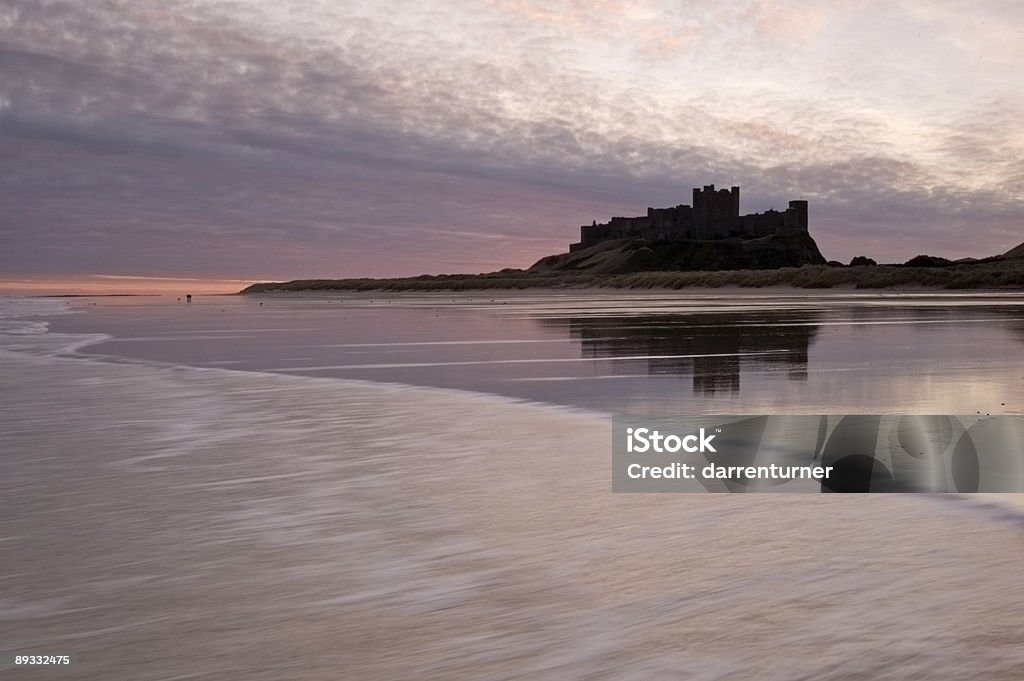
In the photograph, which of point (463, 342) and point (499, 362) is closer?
point (499, 362)

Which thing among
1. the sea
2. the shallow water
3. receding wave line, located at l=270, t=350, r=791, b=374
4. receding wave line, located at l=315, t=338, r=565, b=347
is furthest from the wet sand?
receding wave line, located at l=315, t=338, r=565, b=347

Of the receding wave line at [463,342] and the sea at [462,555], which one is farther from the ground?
the receding wave line at [463,342]

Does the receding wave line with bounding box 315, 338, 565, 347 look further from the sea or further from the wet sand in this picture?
the wet sand

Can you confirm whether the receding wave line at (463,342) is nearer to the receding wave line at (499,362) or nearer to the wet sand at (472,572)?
the receding wave line at (499,362)

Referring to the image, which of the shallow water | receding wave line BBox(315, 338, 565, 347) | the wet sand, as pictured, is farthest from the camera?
receding wave line BBox(315, 338, 565, 347)

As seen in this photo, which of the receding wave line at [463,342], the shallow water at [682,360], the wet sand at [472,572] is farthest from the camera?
the receding wave line at [463,342]

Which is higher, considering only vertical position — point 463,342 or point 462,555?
point 463,342

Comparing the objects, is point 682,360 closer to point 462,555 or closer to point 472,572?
point 462,555

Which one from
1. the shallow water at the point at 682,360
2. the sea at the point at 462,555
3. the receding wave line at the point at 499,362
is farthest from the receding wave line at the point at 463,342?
the sea at the point at 462,555

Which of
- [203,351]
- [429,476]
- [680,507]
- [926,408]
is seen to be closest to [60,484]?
[429,476]

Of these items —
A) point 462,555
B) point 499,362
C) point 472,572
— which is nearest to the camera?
point 472,572

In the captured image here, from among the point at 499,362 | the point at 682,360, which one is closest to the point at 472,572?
the point at 682,360

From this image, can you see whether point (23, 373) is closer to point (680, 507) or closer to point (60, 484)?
point (60, 484)

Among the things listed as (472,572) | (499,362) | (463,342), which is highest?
(463,342)
